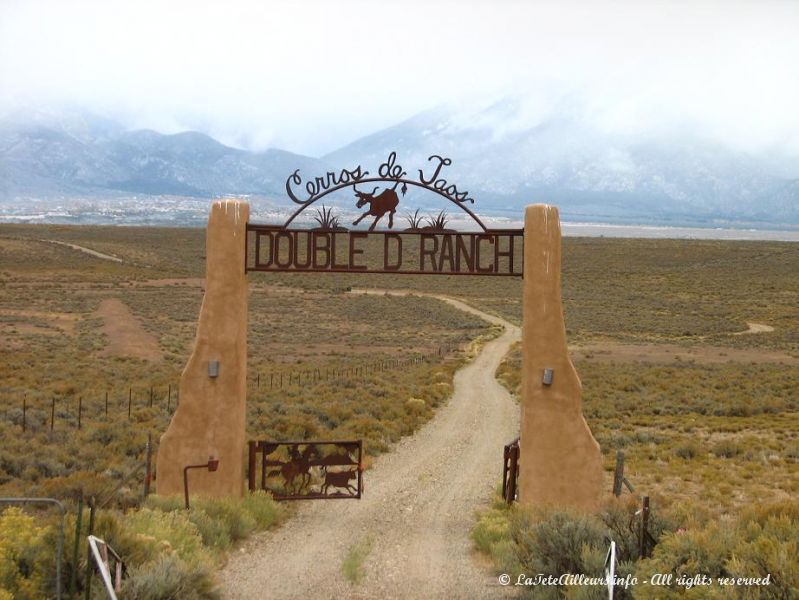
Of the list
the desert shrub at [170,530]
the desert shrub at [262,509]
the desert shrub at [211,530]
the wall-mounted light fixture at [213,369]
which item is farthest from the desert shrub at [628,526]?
the wall-mounted light fixture at [213,369]

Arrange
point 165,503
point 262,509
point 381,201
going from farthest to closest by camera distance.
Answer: point 381,201 → point 262,509 → point 165,503

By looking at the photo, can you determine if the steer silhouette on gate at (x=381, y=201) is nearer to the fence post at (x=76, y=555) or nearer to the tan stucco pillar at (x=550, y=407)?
the tan stucco pillar at (x=550, y=407)

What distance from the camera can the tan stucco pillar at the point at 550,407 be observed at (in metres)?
10.7

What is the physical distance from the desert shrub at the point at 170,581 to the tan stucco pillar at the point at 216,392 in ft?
10.6

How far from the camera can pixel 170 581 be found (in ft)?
22.4

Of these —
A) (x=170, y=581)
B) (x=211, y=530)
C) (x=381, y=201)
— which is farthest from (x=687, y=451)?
(x=170, y=581)

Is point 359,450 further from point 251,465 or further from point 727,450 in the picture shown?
point 727,450

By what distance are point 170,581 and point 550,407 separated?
5524 millimetres

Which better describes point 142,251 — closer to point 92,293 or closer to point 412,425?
point 92,293

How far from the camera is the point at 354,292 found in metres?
71.0

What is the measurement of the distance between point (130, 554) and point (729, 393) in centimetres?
2256

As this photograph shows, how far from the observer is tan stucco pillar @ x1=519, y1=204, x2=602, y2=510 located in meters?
10.7

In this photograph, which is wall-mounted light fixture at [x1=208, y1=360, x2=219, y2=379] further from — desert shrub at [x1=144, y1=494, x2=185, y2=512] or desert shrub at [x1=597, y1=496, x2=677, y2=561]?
desert shrub at [x1=597, y1=496, x2=677, y2=561]

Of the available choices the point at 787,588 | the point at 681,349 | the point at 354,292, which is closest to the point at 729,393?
the point at 681,349
